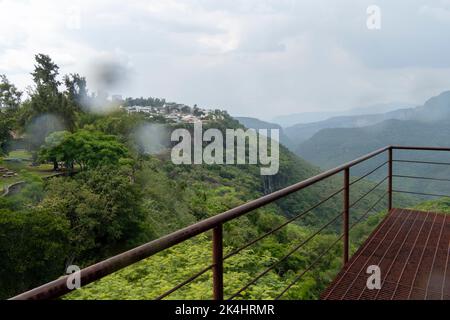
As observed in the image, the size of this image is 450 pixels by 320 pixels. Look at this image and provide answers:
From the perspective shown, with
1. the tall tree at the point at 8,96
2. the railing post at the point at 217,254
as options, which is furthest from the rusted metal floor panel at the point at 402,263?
the tall tree at the point at 8,96

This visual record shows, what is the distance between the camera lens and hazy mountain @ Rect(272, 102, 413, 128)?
78.3m

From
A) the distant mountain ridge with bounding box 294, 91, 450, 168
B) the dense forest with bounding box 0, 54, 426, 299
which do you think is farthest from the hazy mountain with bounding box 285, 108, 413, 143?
the dense forest with bounding box 0, 54, 426, 299

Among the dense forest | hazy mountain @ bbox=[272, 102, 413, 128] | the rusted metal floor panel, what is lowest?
the dense forest

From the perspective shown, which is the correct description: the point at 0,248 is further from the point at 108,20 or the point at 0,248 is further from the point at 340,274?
the point at 108,20

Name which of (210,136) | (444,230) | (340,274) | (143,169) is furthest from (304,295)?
(210,136)

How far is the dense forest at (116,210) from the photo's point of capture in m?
6.66

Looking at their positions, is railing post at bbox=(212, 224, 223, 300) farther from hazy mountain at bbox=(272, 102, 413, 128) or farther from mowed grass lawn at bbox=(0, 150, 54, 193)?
hazy mountain at bbox=(272, 102, 413, 128)

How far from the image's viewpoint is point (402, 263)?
2463 mm

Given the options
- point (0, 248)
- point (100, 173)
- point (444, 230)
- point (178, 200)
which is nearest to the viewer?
point (444, 230)

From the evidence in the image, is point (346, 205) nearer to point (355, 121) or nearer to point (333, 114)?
point (355, 121)

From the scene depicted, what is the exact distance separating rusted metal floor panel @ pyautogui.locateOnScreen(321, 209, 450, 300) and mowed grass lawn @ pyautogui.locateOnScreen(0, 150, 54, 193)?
24819mm

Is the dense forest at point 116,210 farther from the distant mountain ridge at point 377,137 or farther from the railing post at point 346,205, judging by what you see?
the distant mountain ridge at point 377,137

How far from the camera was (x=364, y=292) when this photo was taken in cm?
206

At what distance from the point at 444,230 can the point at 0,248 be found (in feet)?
51.2
